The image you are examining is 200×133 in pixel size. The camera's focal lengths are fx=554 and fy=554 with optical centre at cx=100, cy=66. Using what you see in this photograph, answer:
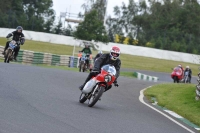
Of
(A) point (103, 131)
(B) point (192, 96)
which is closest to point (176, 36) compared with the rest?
(B) point (192, 96)

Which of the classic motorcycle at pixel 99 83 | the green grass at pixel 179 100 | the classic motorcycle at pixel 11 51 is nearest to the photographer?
the classic motorcycle at pixel 99 83

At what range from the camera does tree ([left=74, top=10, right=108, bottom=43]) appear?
4769 centimetres

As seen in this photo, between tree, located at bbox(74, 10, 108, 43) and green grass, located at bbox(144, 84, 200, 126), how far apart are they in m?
26.0

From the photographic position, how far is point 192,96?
17188 mm

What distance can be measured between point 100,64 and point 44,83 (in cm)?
395

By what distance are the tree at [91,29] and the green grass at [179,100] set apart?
2598 centimetres

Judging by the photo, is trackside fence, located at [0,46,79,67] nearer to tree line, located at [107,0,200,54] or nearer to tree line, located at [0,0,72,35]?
tree line, located at [0,0,72,35]

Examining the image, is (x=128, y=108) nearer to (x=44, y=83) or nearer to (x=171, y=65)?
(x=44, y=83)

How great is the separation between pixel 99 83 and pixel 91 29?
3516 centimetres

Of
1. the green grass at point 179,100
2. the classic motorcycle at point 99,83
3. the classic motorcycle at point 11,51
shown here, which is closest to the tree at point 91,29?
the classic motorcycle at point 11,51

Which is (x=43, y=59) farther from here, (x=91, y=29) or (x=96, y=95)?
(x=96, y=95)

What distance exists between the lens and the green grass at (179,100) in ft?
46.2

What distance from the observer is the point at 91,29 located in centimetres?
4784

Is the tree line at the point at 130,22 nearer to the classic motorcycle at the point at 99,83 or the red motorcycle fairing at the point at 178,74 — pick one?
the red motorcycle fairing at the point at 178,74
